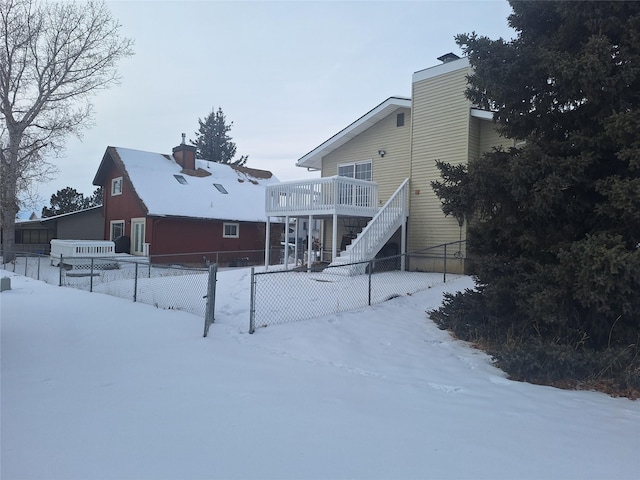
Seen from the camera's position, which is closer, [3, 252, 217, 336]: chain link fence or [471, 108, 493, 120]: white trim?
[3, 252, 217, 336]: chain link fence

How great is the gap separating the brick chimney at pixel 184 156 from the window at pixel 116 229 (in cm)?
473

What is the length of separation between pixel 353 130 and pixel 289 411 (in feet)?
42.1

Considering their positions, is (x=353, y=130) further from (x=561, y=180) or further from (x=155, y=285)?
(x=561, y=180)

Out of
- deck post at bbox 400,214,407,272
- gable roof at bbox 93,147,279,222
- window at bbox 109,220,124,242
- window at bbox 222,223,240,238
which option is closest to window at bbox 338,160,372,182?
deck post at bbox 400,214,407,272

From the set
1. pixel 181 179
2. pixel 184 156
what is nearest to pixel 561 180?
pixel 181 179

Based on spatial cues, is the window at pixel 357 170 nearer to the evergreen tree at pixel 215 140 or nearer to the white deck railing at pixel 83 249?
the white deck railing at pixel 83 249

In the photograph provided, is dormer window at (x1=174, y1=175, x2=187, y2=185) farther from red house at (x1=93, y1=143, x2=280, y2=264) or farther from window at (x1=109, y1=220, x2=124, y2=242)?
window at (x1=109, y1=220, x2=124, y2=242)

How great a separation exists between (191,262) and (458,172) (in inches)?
698

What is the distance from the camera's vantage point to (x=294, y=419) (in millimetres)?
3723

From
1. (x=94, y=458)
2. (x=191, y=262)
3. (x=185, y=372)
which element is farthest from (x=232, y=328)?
→ (x=191, y=262)

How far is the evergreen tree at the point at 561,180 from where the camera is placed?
511 cm

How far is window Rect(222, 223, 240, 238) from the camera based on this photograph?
23.5 m

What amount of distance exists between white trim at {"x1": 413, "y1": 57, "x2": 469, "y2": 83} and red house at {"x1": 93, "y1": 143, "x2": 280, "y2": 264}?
1263 centimetres

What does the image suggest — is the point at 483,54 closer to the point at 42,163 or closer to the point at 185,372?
the point at 185,372
